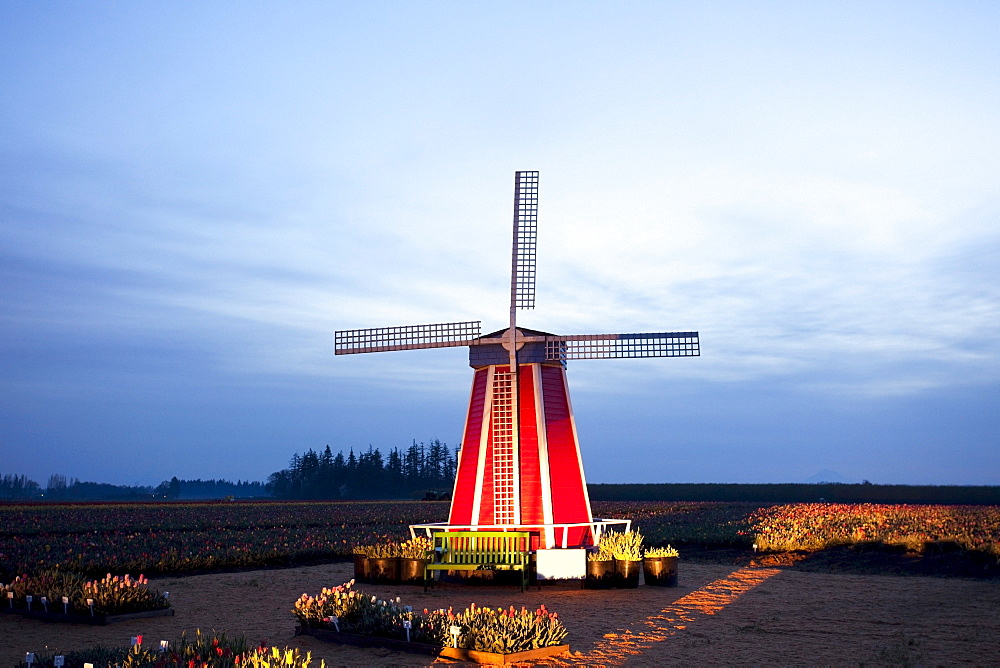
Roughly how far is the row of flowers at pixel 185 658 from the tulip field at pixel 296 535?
10.1 metres

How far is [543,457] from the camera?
770 inches

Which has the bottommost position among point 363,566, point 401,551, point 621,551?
point 363,566

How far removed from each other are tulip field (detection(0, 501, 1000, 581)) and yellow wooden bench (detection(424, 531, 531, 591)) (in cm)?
751

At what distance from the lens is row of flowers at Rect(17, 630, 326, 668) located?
815cm

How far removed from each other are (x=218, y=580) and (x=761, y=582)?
1156cm

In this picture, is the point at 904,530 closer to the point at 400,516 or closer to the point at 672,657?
the point at 672,657

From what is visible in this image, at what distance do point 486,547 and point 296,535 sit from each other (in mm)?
13693

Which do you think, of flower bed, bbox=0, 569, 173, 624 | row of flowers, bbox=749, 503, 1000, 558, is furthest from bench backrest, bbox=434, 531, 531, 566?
row of flowers, bbox=749, 503, 1000, 558

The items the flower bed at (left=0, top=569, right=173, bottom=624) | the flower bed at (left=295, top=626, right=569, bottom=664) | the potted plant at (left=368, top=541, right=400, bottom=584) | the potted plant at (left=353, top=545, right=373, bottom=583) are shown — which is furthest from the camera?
the potted plant at (left=353, top=545, right=373, bottom=583)

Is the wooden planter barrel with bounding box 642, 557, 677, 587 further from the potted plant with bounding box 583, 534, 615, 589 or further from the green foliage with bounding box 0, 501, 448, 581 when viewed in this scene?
the green foliage with bounding box 0, 501, 448, 581

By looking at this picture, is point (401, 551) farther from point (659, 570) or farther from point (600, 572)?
point (659, 570)

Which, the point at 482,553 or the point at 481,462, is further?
the point at 481,462

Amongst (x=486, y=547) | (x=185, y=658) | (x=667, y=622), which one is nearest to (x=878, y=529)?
(x=486, y=547)

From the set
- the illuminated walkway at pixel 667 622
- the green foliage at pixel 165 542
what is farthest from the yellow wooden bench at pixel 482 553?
the green foliage at pixel 165 542
